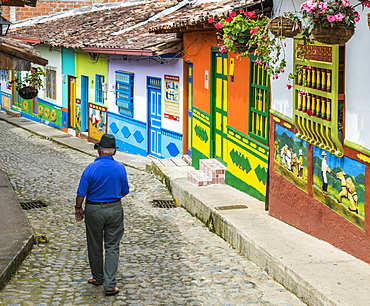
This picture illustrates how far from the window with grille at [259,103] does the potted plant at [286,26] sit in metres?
2.60

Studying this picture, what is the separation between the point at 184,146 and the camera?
16062mm

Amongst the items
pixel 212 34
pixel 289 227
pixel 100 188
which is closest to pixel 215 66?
pixel 212 34

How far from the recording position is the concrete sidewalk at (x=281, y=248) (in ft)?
21.3

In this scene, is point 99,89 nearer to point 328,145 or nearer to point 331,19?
point 328,145

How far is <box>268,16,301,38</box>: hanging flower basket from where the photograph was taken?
25.2ft

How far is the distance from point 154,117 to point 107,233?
10809 millimetres

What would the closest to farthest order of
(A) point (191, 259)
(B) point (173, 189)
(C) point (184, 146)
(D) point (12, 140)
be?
(A) point (191, 259) → (B) point (173, 189) → (C) point (184, 146) → (D) point (12, 140)

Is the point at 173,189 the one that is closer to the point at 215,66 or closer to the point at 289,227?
the point at 215,66

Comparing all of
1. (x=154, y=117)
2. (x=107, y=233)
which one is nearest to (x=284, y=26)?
(x=107, y=233)

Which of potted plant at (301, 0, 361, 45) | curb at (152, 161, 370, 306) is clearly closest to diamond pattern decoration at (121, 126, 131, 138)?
curb at (152, 161, 370, 306)

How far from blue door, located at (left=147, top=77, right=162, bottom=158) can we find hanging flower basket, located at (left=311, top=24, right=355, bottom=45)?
10803 millimetres

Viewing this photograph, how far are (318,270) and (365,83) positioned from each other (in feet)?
6.21

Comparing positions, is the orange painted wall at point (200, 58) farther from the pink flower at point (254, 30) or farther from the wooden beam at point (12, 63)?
the wooden beam at point (12, 63)

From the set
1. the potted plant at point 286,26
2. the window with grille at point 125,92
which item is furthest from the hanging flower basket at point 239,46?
the window with grille at point 125,92
